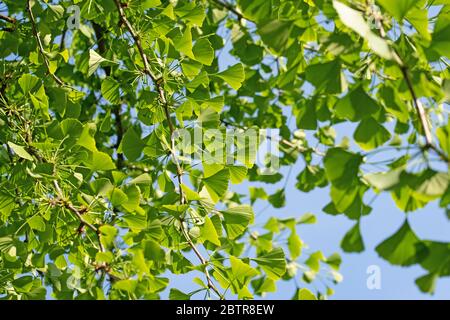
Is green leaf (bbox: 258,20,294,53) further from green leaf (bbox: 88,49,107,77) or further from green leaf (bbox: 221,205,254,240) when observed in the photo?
green leaf (bbox: 88,49,107,77)

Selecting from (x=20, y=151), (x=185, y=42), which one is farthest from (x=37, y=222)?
(x=185, y=42)

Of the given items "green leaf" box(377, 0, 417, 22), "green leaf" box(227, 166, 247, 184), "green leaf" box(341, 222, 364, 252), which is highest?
"green leaf" box(227, 166, 247, 184)

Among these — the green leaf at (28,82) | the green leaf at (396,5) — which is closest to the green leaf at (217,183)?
the green leaf at (28,82)

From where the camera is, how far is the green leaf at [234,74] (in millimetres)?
1554

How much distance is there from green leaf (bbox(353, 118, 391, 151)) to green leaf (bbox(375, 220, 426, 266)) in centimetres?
23

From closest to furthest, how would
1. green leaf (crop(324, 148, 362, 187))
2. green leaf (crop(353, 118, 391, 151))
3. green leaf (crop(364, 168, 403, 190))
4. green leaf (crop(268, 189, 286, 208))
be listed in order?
green leaf (crop(364, 168, 403, 190)) → green leaf (crop(324, 148, 362, 187)) → green leaf (crop(353, 118, 391, 151)) → green leaf (crop(268, 189, 286, 208))

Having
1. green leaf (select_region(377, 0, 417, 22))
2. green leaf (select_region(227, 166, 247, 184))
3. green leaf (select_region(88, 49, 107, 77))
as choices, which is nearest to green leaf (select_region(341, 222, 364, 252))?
green leaf (select_region(377, 0, 417, 22))

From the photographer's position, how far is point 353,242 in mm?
999

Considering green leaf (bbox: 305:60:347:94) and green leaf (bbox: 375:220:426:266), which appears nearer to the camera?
green leaf (bbox: 375:220:426:266)

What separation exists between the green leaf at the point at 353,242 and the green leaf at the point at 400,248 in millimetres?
102

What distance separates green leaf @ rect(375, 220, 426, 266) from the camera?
874 mm

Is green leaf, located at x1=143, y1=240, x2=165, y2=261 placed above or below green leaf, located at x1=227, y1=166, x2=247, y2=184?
below

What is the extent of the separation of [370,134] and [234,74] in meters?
0.57
